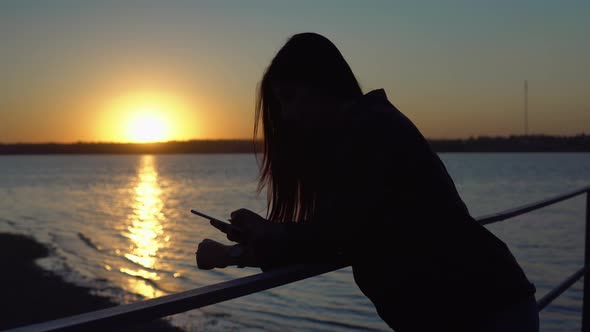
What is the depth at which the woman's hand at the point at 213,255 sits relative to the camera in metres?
1.75

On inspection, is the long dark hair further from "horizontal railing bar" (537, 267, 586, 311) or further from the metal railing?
"horizontal railing bar" (537, 267, 586, 311)

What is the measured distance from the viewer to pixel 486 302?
1636 millimetres

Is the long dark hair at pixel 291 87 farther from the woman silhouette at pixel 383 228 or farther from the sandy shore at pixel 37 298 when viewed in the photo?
the sandy shore at pixel 37 298

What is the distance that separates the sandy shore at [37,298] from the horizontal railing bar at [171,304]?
875 centimetres

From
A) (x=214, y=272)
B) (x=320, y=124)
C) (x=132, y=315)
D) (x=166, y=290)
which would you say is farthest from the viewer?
(x=214, y=272)

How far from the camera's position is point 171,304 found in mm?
1199

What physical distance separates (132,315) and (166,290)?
13960 mm

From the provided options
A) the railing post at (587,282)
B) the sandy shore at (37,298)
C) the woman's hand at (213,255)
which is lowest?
the sandy shore at (37,298)

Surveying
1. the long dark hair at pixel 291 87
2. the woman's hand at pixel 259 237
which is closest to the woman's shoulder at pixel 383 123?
the long dark hair at pixel 291 87

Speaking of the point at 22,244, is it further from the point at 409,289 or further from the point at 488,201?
the point at 488,201

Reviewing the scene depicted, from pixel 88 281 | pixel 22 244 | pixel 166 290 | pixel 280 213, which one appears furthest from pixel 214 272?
pixel 280 213

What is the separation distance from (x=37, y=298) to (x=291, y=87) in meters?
12.3

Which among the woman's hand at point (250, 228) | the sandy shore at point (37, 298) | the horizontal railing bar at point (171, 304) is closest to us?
the horizontal railing bar at point (171, 304)

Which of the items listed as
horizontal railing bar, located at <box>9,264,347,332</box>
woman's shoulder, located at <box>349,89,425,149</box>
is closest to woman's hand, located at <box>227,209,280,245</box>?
horizontal railing bar, located at <box>9,264,347,332</box>
